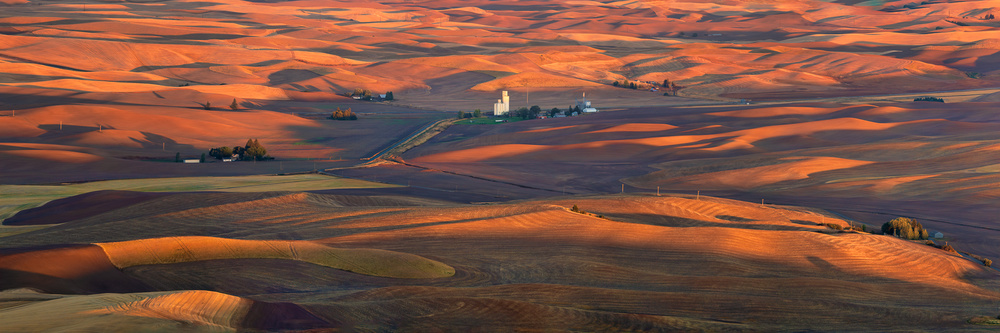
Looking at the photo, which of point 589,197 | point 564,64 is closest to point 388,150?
point 589,197

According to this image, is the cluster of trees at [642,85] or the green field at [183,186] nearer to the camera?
the green field at [183,186]

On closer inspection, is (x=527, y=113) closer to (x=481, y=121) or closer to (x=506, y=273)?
(x=481, y=121)

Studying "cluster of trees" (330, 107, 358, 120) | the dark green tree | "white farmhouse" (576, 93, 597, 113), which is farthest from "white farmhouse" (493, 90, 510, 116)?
the dark green tree

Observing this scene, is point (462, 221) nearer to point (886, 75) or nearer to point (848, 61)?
point (886, 75)

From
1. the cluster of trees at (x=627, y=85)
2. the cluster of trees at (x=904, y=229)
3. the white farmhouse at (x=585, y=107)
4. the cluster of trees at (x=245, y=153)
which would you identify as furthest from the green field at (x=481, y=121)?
the cluster of trees at (x=904, y=229)

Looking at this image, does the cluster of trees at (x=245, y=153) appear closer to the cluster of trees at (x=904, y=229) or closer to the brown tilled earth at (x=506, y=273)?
the brown tilled earth at (x=506, y=273)

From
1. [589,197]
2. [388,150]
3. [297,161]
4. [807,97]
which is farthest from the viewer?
[807,97]
